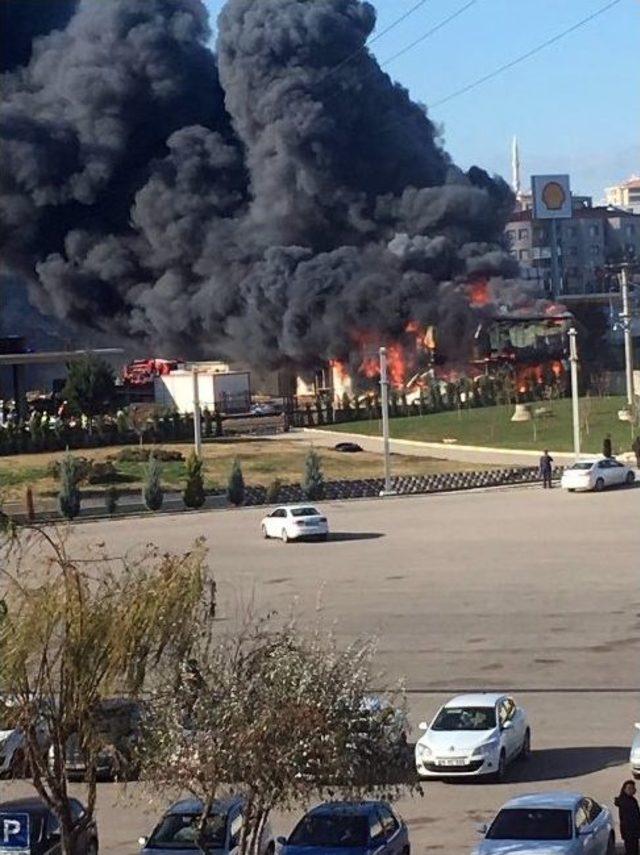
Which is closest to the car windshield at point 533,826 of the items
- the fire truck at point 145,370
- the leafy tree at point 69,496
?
the leafy tree at point 69,496

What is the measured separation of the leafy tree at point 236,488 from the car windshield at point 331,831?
23.3 meters

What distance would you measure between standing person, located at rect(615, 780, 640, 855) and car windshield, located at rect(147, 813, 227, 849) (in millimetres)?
2355

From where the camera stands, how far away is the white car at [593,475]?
1192 inches

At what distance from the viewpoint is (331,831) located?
9586 millimetres

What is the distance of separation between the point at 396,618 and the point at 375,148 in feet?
160

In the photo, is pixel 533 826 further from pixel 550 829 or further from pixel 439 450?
pixel 439 450

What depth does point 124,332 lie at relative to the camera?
66.1 m

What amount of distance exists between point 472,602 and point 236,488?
46.9 ft

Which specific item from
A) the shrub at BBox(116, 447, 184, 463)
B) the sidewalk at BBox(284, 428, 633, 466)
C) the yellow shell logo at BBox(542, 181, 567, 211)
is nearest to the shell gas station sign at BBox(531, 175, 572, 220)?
the yellow shell logo at BBox(542, 181, 567, 211)

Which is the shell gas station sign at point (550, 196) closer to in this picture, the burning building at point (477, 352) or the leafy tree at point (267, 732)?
the burning building at point (477, 352)

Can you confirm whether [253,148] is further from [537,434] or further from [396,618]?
[396,618]

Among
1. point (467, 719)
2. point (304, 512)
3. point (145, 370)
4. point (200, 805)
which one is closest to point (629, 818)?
point (200, 805)

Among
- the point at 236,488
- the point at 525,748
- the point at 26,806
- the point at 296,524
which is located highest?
the point at 236,488

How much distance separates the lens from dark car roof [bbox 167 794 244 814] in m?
9.61
